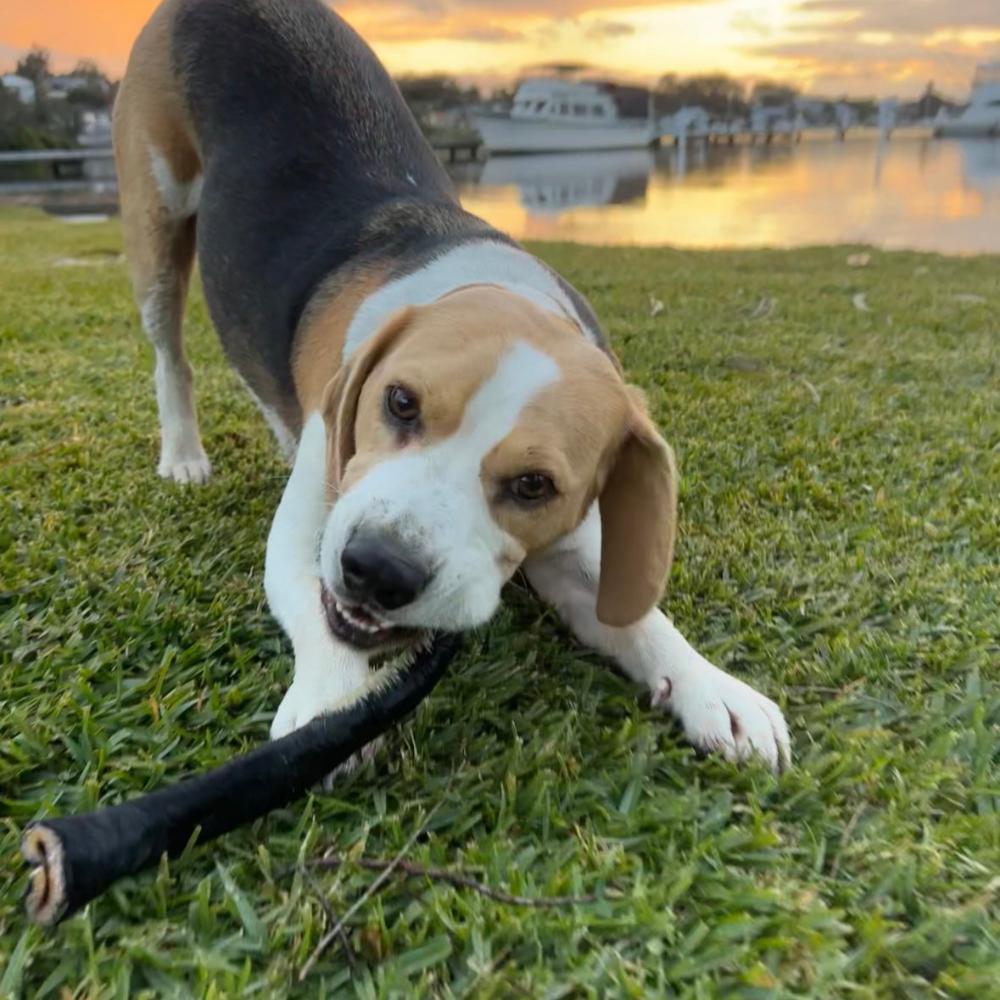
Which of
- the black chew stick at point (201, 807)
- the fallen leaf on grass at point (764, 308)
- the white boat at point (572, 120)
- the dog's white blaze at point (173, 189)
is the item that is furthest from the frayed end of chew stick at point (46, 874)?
the white boat at point (572, 120)

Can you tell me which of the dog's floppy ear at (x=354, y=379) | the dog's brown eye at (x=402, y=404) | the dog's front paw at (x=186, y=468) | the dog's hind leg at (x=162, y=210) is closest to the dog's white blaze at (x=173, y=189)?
the dog's hind leg at (x=162, y=210)

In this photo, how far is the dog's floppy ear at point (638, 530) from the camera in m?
2.48

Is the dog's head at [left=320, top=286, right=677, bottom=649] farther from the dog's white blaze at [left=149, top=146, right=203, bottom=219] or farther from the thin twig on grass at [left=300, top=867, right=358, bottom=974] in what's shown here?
the dog's white blaze at [left=149, top=146, right=203, bottom=219]

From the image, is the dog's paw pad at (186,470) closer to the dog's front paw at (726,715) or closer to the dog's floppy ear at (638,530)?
the dog's floppy ear at (638,530)

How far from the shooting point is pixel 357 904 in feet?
5.87

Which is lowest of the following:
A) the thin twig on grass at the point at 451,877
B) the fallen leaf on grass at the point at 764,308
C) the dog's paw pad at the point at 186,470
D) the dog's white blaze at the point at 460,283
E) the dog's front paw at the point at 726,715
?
the fallen leaf on grass at the point at 764,308

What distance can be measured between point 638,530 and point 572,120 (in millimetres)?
36157

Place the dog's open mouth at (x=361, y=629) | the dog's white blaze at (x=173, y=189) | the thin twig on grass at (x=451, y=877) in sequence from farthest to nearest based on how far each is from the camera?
1. the dog's white blaze at (x=173, y=189)
2. the dog's open mouth at (x=361, y=629)
3. the thin twig on grass at (x=451, y=877)

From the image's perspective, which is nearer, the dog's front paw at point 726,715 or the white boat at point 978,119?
the dog's front paw at point 726,715

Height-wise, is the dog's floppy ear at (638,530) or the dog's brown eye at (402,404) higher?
the dog's brown eye at (402,404)

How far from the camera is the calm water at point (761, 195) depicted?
1617cm

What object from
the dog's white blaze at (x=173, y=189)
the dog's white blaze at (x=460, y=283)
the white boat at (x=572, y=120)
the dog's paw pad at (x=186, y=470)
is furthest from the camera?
the white boat at (x=572, y=120)

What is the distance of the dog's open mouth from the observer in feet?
7.26

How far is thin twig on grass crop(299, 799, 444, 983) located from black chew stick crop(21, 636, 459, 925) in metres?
0.23
